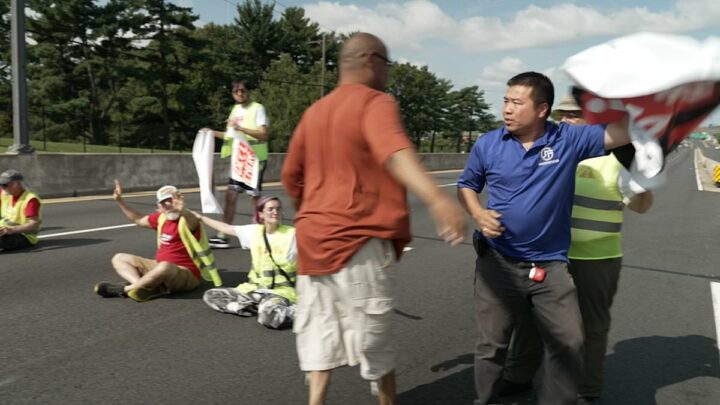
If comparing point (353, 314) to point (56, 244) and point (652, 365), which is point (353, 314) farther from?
point (56, 244)

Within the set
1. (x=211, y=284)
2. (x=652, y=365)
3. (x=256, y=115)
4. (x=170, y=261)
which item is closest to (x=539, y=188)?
(x=652, y=365)

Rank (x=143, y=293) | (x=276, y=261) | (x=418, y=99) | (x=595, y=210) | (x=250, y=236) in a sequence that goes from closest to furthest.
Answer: (x=595, y=210) < (x=276, y=261) < (x=250, y=236) < (x=143, y=293) < (x=418, y=99)

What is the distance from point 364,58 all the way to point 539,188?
1.07m

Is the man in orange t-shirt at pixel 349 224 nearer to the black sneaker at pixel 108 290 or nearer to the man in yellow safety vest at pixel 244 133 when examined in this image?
the black sneaker at pixel 108 290

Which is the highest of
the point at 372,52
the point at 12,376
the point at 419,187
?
the point at 372,52

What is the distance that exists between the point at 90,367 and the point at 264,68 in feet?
197

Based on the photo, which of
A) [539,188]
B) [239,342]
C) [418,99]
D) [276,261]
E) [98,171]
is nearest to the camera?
[539,188]

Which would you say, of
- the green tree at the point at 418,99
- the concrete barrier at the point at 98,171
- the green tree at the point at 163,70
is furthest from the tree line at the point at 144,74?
the concrete barrier at the point at 98,171

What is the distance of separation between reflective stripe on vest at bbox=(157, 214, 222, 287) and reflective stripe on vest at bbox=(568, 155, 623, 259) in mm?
3199

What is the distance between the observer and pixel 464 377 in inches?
150

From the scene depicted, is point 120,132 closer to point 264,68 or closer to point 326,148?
point 264,68

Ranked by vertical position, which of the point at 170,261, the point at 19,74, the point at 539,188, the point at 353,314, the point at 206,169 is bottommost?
the point at 170,261

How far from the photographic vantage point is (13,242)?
22.9ft

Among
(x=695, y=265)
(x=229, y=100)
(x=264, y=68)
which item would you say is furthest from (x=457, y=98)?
(x=695, y=265)
